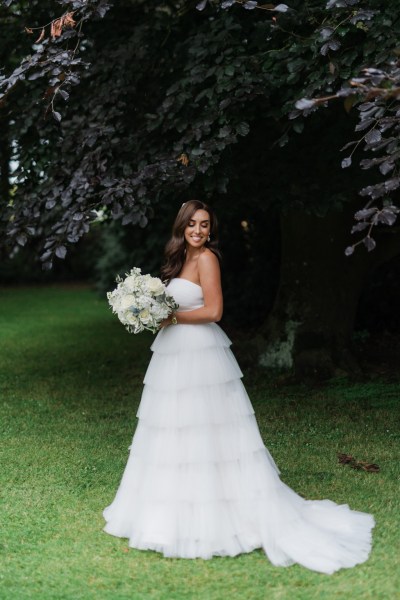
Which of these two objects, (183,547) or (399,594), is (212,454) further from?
(399,594)

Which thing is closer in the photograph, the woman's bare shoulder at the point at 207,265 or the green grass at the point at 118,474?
the green grass at the point at 118,474

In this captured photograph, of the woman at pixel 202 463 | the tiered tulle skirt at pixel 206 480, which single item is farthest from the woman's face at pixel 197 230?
the tiered tulle skirt at pixel 206 480

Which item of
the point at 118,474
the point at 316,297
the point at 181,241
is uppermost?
the point at 181,241

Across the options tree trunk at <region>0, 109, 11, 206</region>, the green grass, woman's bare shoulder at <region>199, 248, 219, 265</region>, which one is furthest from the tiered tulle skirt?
tree trunk at <region>0, 109, 11, 206</region>

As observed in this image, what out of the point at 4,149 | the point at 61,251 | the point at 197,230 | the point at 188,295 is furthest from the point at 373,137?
the point at 4,149

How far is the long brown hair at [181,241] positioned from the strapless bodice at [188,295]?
0.14m

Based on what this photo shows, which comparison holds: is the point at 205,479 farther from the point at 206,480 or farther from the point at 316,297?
the point at 316,297

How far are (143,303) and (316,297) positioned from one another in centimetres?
550

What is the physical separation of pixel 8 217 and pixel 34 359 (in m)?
4.53

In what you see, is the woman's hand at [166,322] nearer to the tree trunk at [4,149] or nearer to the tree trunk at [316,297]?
the tree trunk at [4,149]

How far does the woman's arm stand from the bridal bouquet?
0.14m

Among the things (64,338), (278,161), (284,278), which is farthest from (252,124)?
(64,338)

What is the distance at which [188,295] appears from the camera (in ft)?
15.5

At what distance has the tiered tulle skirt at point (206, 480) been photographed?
14.6 ft
